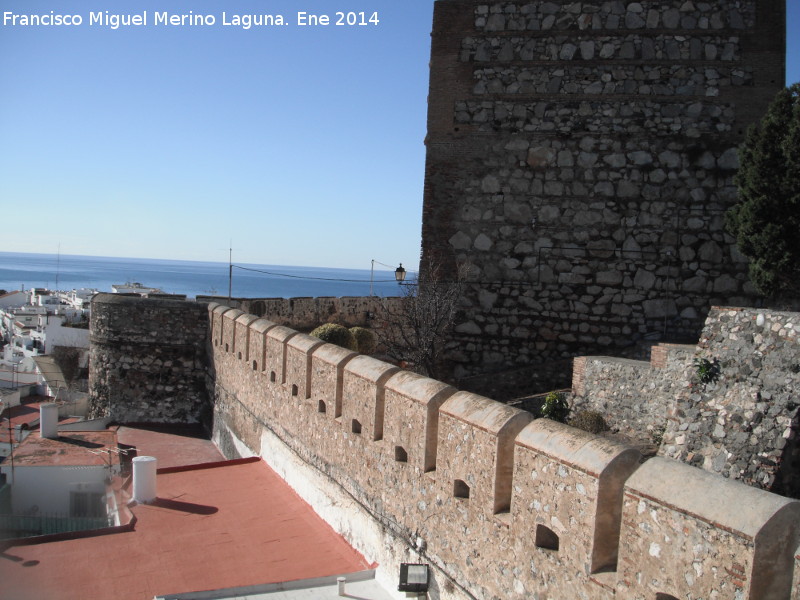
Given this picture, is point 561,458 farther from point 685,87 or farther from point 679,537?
point 685,87

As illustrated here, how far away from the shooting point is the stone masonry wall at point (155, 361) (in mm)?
13203

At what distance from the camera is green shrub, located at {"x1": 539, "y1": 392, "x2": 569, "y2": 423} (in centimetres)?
898

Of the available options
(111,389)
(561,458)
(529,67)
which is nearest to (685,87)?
(529,67)

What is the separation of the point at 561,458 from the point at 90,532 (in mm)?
5045

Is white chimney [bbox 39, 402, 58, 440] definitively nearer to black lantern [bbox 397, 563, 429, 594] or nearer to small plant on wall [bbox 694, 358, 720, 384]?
black lantern [bbox 397, 563, 429, 594]

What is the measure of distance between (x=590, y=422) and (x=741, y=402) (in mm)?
2095

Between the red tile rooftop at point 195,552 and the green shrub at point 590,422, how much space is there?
3213 mm

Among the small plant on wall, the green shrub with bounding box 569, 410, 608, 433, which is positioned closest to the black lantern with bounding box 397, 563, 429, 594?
the small plant on wall

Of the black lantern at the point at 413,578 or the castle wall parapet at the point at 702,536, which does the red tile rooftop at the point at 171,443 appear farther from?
the castle wall parapet at the point at 702,536

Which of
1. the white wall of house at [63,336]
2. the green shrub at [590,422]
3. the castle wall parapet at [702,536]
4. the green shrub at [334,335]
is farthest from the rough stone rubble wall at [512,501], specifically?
the white wall of house at [63,336]

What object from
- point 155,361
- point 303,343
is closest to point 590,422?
point 303,343

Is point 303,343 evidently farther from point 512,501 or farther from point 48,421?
point 48,421

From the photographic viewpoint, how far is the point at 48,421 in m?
10.9

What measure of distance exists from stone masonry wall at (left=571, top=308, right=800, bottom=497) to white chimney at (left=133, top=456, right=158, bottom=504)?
540 cm
